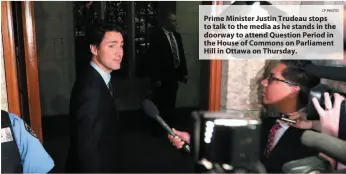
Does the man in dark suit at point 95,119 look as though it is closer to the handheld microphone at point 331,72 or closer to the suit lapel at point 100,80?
the suit lapel at point 100,80

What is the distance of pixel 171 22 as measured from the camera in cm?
353

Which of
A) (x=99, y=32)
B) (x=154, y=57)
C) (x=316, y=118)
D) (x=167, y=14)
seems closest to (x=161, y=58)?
(x=154, y=57)

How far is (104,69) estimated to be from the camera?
1775mm

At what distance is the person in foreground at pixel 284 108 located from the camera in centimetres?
126

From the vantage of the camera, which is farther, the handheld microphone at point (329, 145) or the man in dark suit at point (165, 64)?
the man in dark suit at point (165, 64)

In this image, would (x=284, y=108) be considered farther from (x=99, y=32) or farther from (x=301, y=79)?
(x=99, y=32)

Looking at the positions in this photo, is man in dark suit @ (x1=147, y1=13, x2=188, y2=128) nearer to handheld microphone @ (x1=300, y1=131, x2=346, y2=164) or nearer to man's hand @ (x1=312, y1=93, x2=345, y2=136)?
man's hand @ (x1=312, y1=93, x2=345, y2=136)

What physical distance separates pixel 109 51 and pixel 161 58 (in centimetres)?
132

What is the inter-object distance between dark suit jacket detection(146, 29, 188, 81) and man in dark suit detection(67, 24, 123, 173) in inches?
51.7

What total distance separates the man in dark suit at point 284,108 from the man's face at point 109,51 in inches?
30.0

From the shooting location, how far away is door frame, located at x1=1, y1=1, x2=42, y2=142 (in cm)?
142

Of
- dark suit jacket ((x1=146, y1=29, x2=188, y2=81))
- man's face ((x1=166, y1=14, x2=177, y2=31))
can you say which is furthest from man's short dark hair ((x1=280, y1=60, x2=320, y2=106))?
man's face ((x1=166, y1=14, x2=177, y2=31))

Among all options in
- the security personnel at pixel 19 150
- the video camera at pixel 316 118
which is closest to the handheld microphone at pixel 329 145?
the video camera at pixel 316 118

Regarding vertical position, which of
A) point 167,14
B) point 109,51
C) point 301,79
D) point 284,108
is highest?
point 167,14
